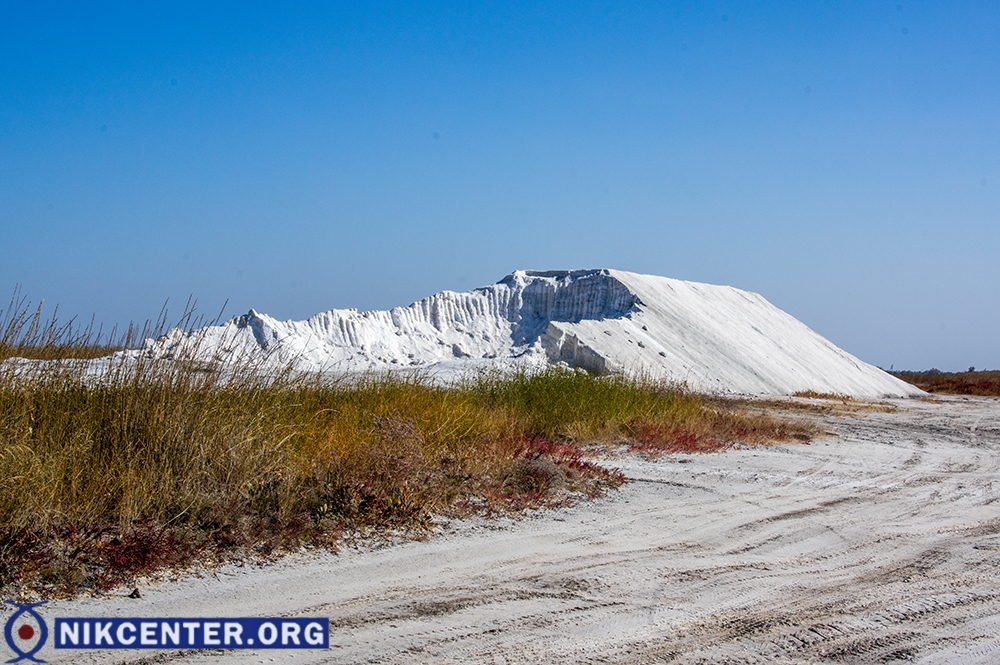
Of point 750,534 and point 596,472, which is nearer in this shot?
point 750,534

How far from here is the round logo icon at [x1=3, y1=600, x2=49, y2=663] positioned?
373cm

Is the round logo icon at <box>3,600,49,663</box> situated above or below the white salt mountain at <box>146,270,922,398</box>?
below

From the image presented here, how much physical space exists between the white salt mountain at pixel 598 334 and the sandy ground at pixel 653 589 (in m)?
A: 13.7

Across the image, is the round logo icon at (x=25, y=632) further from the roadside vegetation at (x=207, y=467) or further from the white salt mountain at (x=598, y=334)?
the white salt mountain at (x=598, y=334)

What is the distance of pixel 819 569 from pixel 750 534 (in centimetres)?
91

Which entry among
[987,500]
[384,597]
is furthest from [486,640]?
[987,500]

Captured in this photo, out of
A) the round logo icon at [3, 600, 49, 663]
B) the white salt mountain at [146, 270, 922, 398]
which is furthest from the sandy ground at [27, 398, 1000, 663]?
the white salt mountain at [146, 270, 922, 398]

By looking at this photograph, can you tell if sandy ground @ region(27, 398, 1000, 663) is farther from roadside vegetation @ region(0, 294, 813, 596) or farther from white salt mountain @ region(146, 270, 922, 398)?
white salt mountain @ region(146, 270, 922, 398)

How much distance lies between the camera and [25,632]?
390 cm

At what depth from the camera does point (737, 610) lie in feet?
14.7

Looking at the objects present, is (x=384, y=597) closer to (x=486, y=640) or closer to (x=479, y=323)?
(x=486, y=640)

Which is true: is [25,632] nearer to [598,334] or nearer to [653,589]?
[653,589]

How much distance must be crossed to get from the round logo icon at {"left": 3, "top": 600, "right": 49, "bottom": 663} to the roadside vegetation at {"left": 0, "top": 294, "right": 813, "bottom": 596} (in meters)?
0.27

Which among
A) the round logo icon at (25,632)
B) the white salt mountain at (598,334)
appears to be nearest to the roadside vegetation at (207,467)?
the round logo icon at (25,632)
